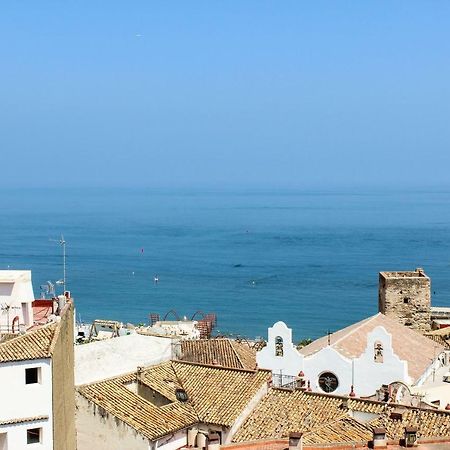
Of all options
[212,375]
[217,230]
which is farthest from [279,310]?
[217,230]

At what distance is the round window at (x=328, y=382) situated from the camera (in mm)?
31844

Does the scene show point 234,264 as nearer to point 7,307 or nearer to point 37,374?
point 7,307

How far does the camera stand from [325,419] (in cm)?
2527

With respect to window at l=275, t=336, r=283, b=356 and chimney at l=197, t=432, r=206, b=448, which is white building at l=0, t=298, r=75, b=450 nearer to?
chimney at l=197, t=432, r=206, b=448

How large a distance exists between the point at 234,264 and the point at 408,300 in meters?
76.5

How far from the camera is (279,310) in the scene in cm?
8681

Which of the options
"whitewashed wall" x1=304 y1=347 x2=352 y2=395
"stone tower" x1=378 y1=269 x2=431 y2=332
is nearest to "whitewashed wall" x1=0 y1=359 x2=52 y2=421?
"whitewashed wall" x1=304 y1=347 x2=352 y2=395

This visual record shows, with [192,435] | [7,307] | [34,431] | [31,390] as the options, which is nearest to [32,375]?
[31,390]

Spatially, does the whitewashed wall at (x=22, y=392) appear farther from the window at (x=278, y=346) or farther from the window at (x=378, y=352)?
the window at (x=378, y=352)

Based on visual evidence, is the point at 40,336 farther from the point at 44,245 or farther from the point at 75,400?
the point at 44,245

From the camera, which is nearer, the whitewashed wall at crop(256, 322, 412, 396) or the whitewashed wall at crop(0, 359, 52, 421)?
the whitewashed wall at crop(0, 359, 52, 421)

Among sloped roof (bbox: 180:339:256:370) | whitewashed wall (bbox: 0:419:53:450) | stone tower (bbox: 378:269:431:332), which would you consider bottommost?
whitewashed wall (bbox: 0:419:53:450)

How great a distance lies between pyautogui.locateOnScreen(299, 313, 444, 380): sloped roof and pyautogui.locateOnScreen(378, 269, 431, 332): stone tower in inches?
266

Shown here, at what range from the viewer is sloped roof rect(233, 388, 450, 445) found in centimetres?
2223
